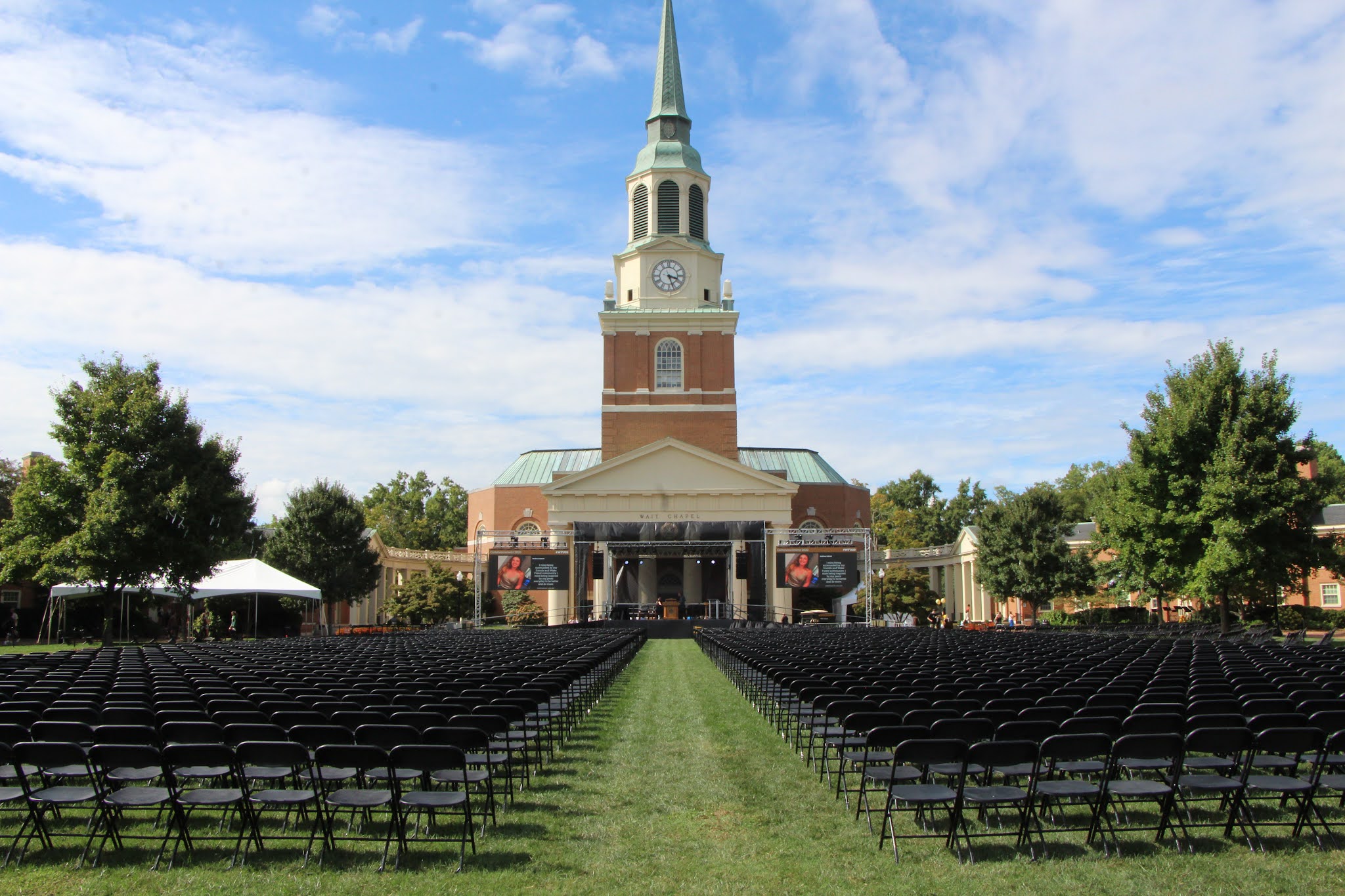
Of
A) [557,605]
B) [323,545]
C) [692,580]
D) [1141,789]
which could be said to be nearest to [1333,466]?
[692,580]

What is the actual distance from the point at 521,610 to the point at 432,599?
4.49m

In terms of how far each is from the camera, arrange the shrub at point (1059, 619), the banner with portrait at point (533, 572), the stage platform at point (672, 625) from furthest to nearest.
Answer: the shrub at point (1059, 619), the stage platform at point (672, 625), the banner with portrait at point (533, 572)

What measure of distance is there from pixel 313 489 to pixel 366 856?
48338 millimetres

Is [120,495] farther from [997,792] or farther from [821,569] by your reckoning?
[997,792]

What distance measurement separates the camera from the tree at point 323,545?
166ft

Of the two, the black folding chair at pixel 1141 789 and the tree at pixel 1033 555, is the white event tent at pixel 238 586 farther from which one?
the tree at pixel 1033 555

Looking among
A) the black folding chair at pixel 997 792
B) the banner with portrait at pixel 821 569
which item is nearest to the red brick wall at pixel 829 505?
the banner with portrait at pixel 821 569

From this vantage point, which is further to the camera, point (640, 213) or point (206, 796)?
point (640, 213)

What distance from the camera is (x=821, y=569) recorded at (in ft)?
133

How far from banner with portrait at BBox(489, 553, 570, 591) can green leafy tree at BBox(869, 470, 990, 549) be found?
4410 cm

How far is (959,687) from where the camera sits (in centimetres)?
1009

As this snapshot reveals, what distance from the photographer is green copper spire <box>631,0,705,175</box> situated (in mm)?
57219

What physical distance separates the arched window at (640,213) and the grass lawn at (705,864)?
5116cm

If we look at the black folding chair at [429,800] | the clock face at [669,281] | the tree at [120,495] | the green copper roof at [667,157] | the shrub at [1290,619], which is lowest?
the shrub at [1290,619]
